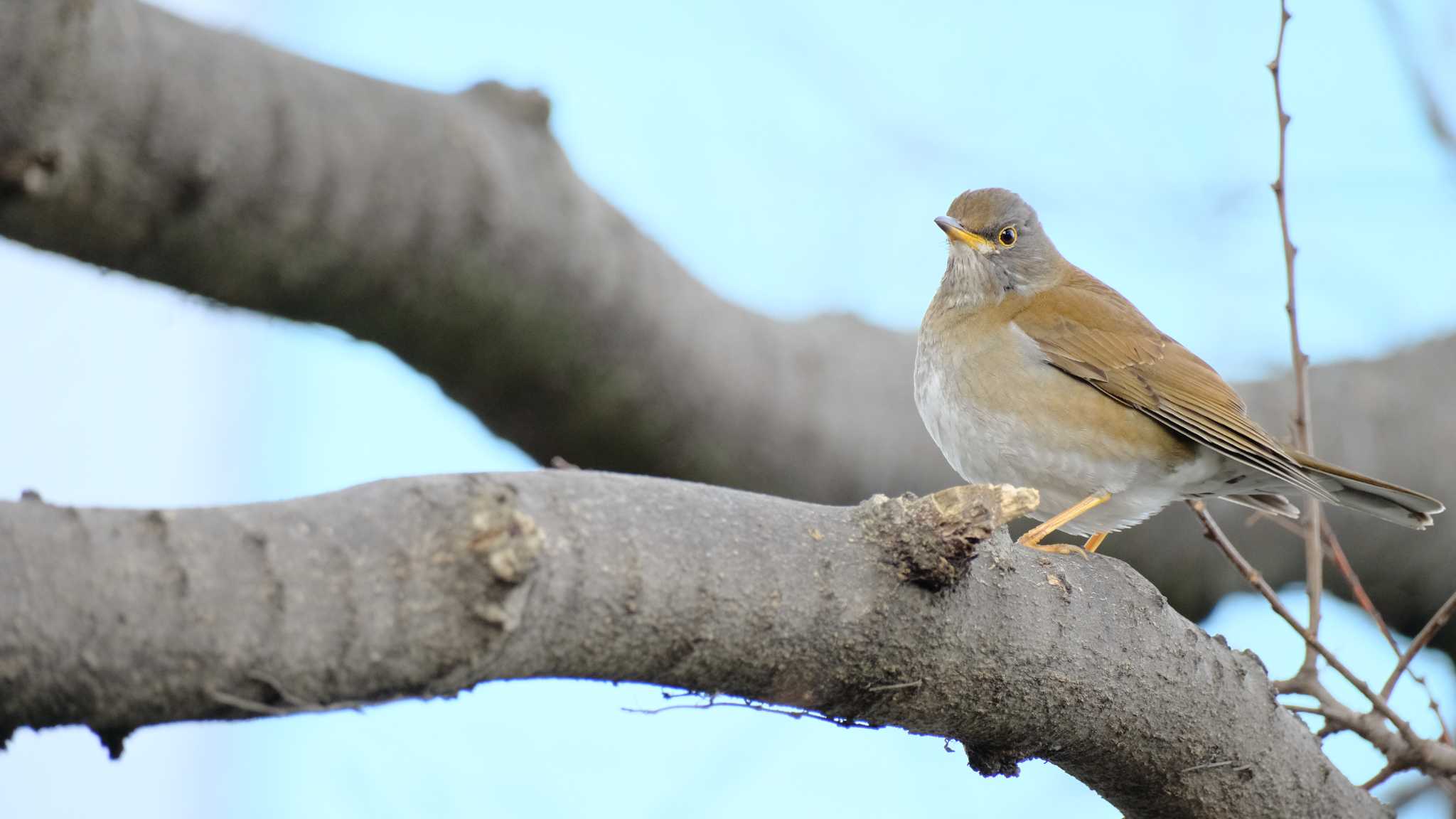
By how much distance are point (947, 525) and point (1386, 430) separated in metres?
4.05

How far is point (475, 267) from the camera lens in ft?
12.1

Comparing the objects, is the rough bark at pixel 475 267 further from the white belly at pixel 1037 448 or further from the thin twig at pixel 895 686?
the thin twig at pixel 895 686

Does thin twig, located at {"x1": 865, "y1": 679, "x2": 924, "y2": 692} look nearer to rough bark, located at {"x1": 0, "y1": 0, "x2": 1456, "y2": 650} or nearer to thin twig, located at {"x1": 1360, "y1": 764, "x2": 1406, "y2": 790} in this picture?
thin twig, located at {"x1": 1360, "y1": 764, "x2": 1406, "y2": 790}

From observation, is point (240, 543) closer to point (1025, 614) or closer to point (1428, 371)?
point (1025, 614)

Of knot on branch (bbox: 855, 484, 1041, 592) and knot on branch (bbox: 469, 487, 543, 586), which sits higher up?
knot on branch (bbox: 855, 484, 1041, 592)

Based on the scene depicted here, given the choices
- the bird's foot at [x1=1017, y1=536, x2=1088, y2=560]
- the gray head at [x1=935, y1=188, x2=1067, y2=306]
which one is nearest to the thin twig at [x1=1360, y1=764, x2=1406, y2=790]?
the bird's foot at [x1=1017, y1=536, x2=1088, y2=560]

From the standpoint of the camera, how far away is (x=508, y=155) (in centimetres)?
382

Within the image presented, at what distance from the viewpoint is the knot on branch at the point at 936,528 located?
6.66 feet

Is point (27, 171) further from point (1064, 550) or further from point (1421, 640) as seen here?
point (1421, 640)

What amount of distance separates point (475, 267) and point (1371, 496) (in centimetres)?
265

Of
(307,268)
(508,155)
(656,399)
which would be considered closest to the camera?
(307,268)

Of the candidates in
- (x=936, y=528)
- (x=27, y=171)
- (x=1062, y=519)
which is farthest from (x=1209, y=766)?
(x=27, y=171)

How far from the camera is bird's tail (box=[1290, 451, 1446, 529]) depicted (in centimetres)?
367

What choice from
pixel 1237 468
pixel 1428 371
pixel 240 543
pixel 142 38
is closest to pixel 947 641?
pixel 240 543
